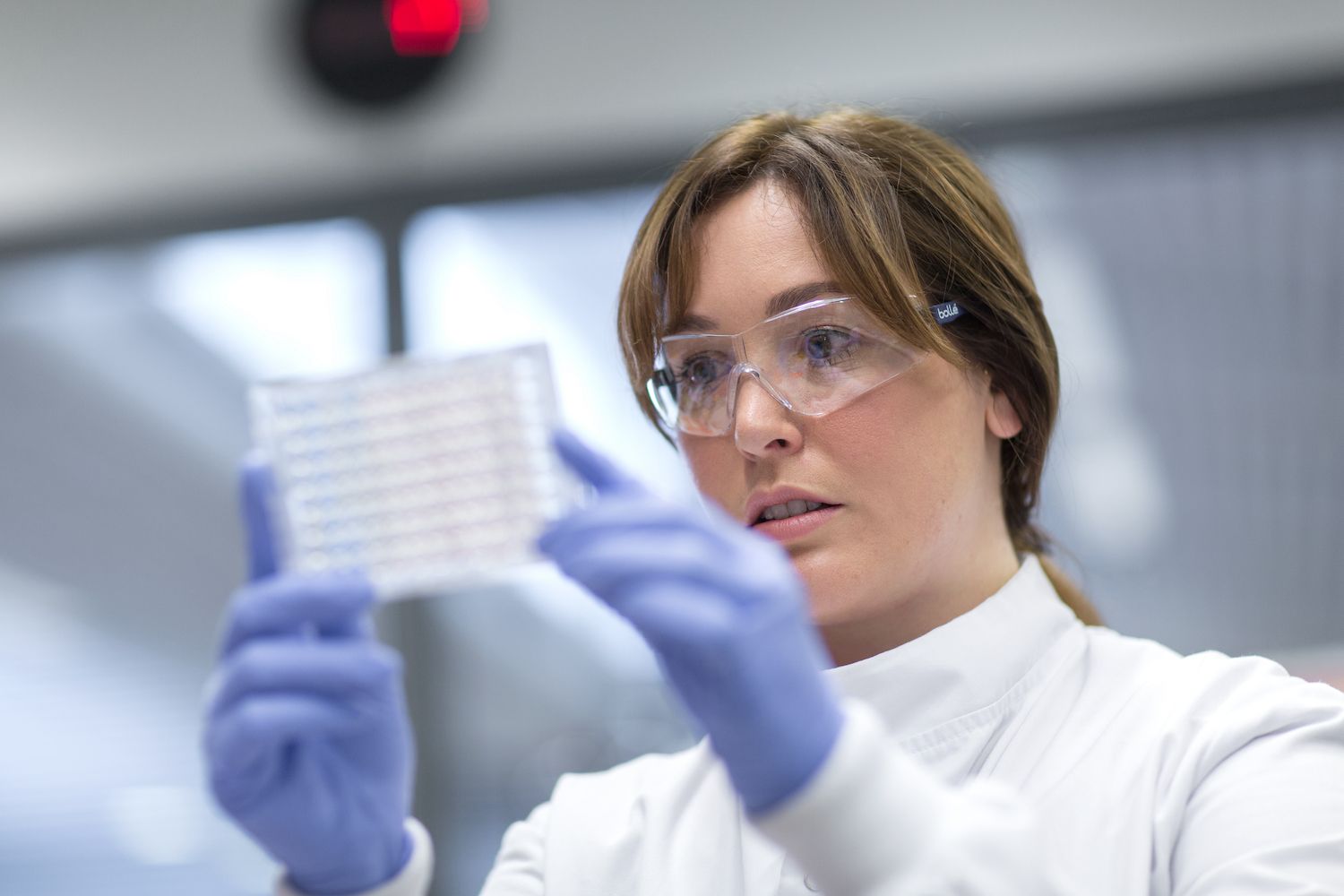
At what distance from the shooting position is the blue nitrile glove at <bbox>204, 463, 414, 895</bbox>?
86 centimetres

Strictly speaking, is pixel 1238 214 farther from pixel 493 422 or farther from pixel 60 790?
pixel 60 790

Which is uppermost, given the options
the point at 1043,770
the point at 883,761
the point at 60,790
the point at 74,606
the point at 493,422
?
the point at 493,422

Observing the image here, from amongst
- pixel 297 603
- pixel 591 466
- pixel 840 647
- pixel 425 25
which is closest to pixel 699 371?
→ pixel 840 647

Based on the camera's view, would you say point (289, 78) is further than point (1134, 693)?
Yes

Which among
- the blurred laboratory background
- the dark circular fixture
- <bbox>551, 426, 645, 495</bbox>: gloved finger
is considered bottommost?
the blurred laboratory background

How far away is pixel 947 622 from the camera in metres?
1.27

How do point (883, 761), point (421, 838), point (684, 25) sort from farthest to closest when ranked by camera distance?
point (684, 25)
point (421, 838)
point (883, 761)

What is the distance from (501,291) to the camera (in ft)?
9.68

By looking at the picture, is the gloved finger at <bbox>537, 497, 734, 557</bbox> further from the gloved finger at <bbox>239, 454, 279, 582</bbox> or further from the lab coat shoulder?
the lab coat shoulder

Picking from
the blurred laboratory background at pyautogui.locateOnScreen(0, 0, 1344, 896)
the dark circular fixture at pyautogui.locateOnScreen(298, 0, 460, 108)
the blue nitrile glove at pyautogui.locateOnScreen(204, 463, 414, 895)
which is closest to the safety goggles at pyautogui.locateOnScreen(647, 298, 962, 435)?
the blue nitrile glove at pyautogui.locateOnScreen(204, 463, 414, 895)

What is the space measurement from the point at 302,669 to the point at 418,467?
6.2 inches

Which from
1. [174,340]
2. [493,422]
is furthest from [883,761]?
[174,340]

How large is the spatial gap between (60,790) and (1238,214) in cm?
296

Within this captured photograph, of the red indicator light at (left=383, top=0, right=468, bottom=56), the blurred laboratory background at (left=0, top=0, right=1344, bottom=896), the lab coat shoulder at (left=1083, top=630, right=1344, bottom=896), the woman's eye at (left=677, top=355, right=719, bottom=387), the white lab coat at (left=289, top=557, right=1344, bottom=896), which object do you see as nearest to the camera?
the white lab coat at (left=289, top=557, right=1344, bottom=896)
